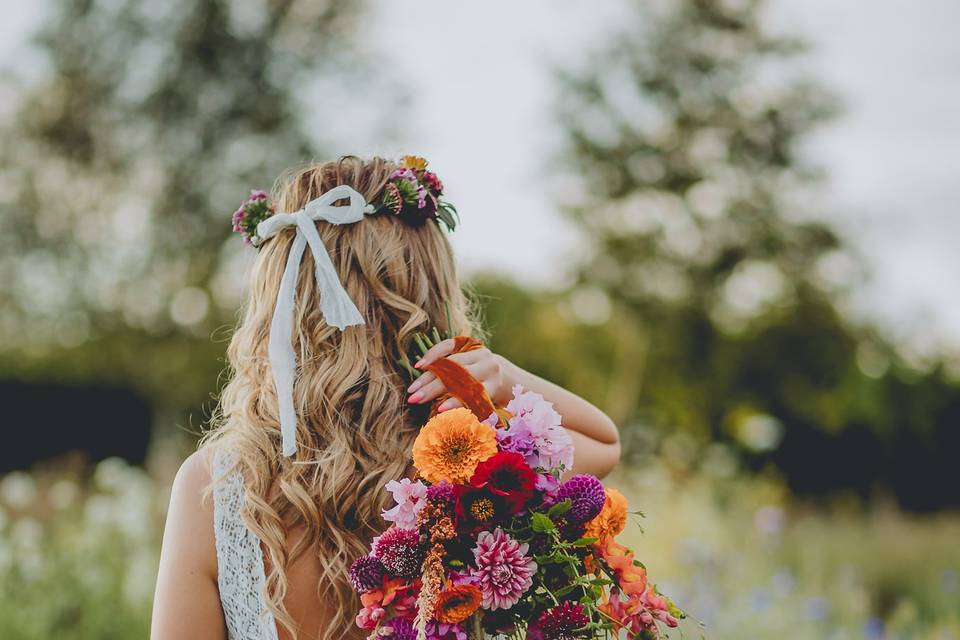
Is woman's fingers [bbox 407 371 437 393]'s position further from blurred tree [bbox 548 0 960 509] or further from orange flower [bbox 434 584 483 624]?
blurred tree [bbox 548 0 960 509]

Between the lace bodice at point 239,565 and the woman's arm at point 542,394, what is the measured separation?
431 mm

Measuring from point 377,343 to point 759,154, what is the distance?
42.2 feet

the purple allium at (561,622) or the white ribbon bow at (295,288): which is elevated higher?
the white ribbon bow at (295,288)

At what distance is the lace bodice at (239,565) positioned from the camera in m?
1.75

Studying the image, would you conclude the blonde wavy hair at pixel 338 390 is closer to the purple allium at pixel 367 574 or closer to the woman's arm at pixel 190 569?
the woman's arm at pixel 190 569

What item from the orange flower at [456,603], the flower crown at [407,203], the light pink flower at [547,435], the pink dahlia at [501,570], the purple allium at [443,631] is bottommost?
the purple allium at [443,631]

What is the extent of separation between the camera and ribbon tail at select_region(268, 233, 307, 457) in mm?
1738

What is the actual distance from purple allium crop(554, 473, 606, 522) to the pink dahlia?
0.37ft

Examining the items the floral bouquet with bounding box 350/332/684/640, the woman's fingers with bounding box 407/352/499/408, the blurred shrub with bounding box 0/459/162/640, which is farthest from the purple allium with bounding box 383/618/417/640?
the blurred shrub with bounding box 0/459/162/640

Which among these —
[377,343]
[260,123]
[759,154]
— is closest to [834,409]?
[759,154]

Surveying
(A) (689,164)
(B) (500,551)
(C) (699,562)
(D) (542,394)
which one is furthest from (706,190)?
(B) (500,551)

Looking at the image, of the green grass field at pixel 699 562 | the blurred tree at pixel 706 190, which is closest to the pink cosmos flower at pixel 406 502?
the green grass field at pixel 699 562

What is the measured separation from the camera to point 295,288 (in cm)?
189

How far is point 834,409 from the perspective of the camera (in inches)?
497
